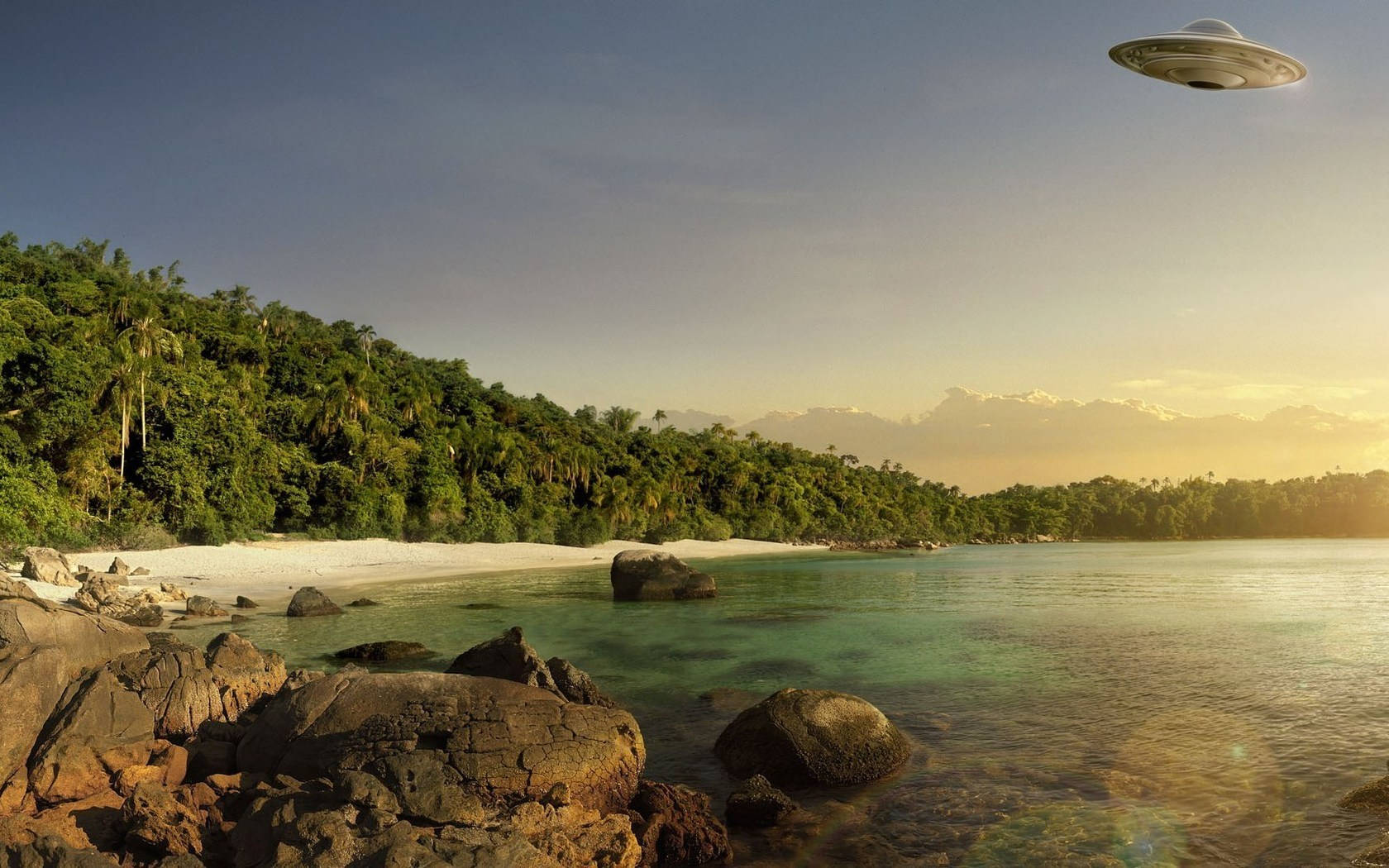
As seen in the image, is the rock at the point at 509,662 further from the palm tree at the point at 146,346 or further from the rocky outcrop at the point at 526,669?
the palm tree at the point at 146,346

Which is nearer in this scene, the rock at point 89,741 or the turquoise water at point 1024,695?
the rock at point 89,741

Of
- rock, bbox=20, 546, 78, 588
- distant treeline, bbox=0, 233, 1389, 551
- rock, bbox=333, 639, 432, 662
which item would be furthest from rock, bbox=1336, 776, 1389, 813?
distant treeline, bbox=0, 233, 1389, 551

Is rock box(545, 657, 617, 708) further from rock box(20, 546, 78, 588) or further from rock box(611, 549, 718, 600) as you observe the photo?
rock box(20, 546, 78, 588)

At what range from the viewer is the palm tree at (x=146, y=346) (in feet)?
168

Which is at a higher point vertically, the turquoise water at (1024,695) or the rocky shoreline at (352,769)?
the rocky shoreline at (352,769)

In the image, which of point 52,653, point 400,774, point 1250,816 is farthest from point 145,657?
point 1250,816

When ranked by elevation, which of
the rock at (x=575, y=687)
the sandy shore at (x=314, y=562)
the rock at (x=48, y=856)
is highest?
the rock at (x=48, y=856)

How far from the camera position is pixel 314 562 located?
47.0 meters

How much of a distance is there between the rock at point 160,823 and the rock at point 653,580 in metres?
26.9

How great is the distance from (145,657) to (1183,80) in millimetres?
12765

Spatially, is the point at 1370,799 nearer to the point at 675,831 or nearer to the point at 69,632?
the point at 675,831

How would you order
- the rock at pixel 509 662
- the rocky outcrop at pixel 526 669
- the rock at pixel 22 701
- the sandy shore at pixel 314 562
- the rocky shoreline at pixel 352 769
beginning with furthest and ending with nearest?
the sandy shore at pixel 314 562 → the rocky outcrop at pixel 526 669 → the rock at pixel 509 662 → the rock at pixel 22 701 → the rocky shoreline at pixel 352 769

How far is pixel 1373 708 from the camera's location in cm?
1412

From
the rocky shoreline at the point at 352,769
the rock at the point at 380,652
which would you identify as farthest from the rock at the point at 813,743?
the rock at the point at 380,652
